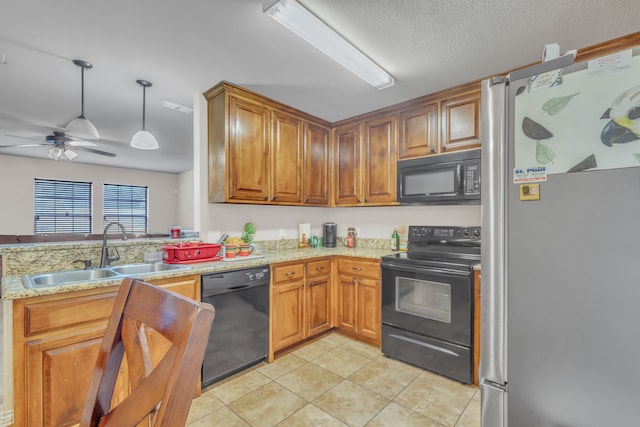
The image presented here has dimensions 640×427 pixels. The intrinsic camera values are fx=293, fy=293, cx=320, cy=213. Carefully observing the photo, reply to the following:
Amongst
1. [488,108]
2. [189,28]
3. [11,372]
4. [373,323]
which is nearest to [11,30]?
[189,28]

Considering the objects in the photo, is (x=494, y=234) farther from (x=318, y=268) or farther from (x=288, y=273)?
(x=318, y=268)

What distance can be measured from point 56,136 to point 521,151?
538 centimetres

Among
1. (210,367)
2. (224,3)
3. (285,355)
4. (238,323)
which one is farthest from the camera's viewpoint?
(285,355)

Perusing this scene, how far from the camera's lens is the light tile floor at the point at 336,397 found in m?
1.79

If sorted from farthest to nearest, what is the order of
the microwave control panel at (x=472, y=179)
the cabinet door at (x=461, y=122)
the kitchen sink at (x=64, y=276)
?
the cabinet door at (x=461, y=122)
the microwave control panel at (x=472, y=179)
the kitchen sink at (x=64, y=276)

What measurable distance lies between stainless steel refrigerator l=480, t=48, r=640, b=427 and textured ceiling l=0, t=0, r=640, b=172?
0.98m

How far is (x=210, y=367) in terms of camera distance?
207cm

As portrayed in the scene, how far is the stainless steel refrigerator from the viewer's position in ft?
2.71

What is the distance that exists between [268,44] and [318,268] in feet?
6.35

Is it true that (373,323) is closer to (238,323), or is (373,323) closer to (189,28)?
(238,323)

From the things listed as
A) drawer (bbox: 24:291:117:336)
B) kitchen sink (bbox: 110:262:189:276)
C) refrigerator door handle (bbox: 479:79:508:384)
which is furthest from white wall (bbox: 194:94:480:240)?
refrigerator door handle (bbox: 479:79:508:384)

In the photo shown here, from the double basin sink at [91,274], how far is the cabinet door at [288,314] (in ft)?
2.80

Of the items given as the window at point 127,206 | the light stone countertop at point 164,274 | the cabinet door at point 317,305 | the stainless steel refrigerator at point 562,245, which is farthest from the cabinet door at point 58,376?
the window at point 127,206

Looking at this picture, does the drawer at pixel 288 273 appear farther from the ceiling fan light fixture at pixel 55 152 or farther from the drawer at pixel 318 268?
the ceiling fan light fixture at pixel 55 152
